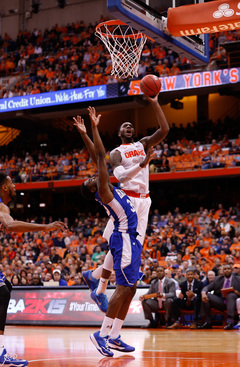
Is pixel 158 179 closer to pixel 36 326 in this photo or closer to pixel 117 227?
pixel 36 326

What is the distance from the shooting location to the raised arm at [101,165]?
6445 mm

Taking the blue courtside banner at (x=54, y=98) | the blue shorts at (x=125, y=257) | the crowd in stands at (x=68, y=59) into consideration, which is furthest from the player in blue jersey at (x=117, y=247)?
the blue courtside banner at (x=54, y=98)

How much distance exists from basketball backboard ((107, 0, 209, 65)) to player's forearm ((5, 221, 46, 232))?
4.30 m

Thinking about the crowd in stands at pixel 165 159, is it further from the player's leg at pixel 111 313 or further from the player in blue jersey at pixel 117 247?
the player's leg at pixel 111 313

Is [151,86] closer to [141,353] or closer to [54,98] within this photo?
[141,353]

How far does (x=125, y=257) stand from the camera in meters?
6.65

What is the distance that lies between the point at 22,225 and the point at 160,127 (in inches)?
101

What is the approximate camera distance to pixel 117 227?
6.80m

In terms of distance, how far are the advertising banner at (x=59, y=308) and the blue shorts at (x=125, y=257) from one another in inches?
263

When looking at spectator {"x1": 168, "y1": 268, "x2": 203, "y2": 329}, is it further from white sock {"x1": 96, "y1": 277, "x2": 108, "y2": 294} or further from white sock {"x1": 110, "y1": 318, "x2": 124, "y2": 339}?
white sock {"x1": 110, "y1": 318, "x2": 124, "y2": 339}

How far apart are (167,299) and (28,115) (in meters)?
17.8

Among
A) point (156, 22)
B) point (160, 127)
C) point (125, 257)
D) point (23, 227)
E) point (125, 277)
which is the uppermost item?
point (156, 22)

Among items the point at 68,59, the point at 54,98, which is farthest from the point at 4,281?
the point at 68,59

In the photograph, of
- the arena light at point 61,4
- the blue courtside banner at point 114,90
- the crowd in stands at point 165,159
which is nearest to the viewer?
the blue courtside banner at point 114,90
